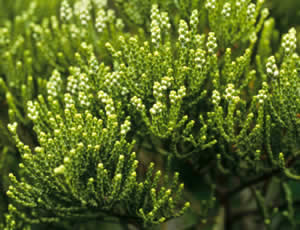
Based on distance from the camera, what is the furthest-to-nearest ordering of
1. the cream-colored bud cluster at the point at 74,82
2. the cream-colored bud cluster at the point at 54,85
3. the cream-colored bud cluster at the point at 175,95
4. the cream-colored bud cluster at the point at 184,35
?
the cream-colored bud cluster at the point at 54,85 < the cream-colored bud cluster at the point at 74,82 < the cream-colored bud cluster at the point at 184,35 < the cream-colored bud cluster at the point at 175,95

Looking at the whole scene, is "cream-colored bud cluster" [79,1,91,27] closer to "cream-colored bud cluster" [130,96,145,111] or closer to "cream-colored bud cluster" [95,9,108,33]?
"cream-colored bud cluster" [95,9,108,33]

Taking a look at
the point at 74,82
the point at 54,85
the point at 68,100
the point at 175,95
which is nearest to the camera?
the point at 175,95

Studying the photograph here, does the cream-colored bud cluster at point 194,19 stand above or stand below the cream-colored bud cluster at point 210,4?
below

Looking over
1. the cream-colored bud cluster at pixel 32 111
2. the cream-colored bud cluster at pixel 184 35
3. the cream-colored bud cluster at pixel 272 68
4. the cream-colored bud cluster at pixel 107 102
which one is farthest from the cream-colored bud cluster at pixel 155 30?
the cream-colored bud cluster at pixel 32 111

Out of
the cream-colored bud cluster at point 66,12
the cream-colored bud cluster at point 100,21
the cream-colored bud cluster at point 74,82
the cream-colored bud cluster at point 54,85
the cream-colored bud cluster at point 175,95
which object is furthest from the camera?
the cream-colored bud cluster at point 66,12

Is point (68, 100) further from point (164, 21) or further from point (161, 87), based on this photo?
point (164, 21)

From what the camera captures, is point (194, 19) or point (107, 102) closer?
point (107, 102)

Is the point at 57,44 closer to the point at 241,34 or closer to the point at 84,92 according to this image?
the point at 84,92

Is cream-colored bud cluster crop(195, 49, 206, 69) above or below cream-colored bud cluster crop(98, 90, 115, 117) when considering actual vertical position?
above

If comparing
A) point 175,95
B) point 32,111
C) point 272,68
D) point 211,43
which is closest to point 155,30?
point 211,43

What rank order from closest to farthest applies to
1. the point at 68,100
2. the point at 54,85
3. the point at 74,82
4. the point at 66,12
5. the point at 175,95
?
the point at 175,95 → the point at 68,100 → the point at 74,82 → the point at 54,85 → the point at 66,12

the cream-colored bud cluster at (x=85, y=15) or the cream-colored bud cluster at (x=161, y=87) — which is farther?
the cream-colored bud cluster at (x=85, y=15)

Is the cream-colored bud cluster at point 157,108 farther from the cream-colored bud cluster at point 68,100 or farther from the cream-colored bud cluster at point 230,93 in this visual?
the cream-colored bud cluster at point 68,100

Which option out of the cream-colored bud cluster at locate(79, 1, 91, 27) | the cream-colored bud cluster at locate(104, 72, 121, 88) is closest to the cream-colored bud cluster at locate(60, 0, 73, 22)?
the cream-colored bud cluster at locate(79, 1, 91, 27)
